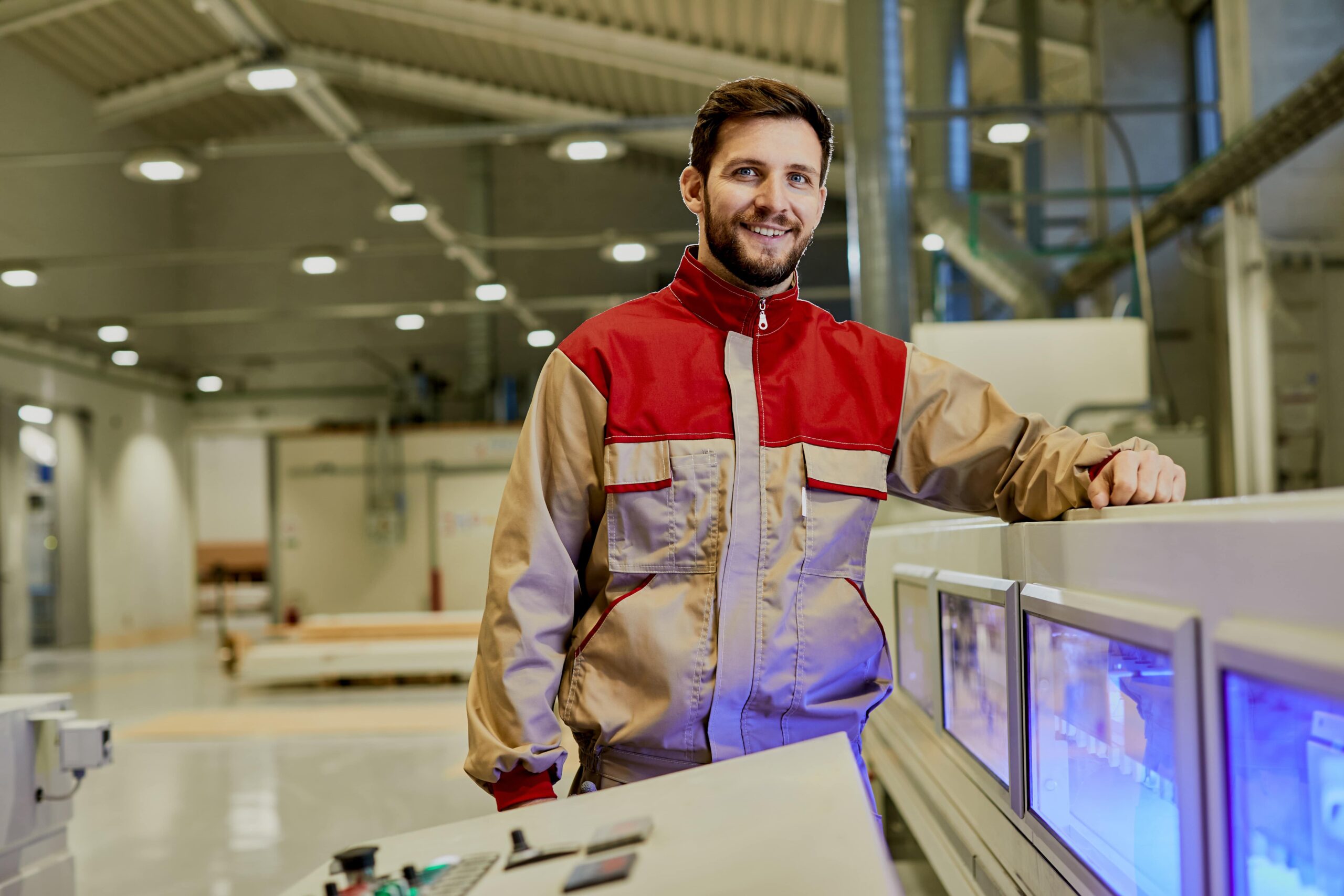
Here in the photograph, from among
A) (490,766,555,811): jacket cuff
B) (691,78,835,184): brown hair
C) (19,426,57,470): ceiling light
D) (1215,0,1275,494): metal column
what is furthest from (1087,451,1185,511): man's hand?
(19,426,57,470): ceiling light

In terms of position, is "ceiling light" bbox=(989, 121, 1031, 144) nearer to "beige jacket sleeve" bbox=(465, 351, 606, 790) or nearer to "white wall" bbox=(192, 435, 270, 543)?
"beige jacket sleeve" bbox=(465, 351, 606, 790)

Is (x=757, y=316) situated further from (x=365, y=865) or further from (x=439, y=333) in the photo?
(x=439, y=333)

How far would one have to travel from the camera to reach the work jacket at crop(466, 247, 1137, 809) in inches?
54.9

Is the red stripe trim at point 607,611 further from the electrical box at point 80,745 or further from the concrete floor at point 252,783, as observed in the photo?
the concrete floor at point 252,783

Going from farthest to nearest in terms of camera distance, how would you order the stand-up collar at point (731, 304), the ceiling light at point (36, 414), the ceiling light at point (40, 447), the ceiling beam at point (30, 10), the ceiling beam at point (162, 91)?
the ceiling beam at point (162, 91) → the ceiling light at point (40, 447) → the ceiling light at point (36, 414) → the ceiling beam at point (30, 10) → the stand-up collar at point (731, 304)

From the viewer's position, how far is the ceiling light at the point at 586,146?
21.0 ft

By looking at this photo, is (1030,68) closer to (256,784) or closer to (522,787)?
(256,784)

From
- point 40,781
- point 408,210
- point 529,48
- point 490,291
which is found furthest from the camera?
point 529,48

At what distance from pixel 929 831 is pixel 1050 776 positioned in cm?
81

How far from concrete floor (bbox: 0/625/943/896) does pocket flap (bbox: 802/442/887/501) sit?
2.02 m

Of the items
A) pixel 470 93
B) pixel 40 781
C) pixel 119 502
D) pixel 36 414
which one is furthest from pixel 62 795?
pixel 119 502

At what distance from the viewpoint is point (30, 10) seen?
29.2 ft

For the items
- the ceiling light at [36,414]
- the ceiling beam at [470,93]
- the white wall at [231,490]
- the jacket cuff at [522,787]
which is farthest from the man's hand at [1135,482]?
the white wall at [231,490]

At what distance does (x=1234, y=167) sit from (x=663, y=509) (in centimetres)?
630
